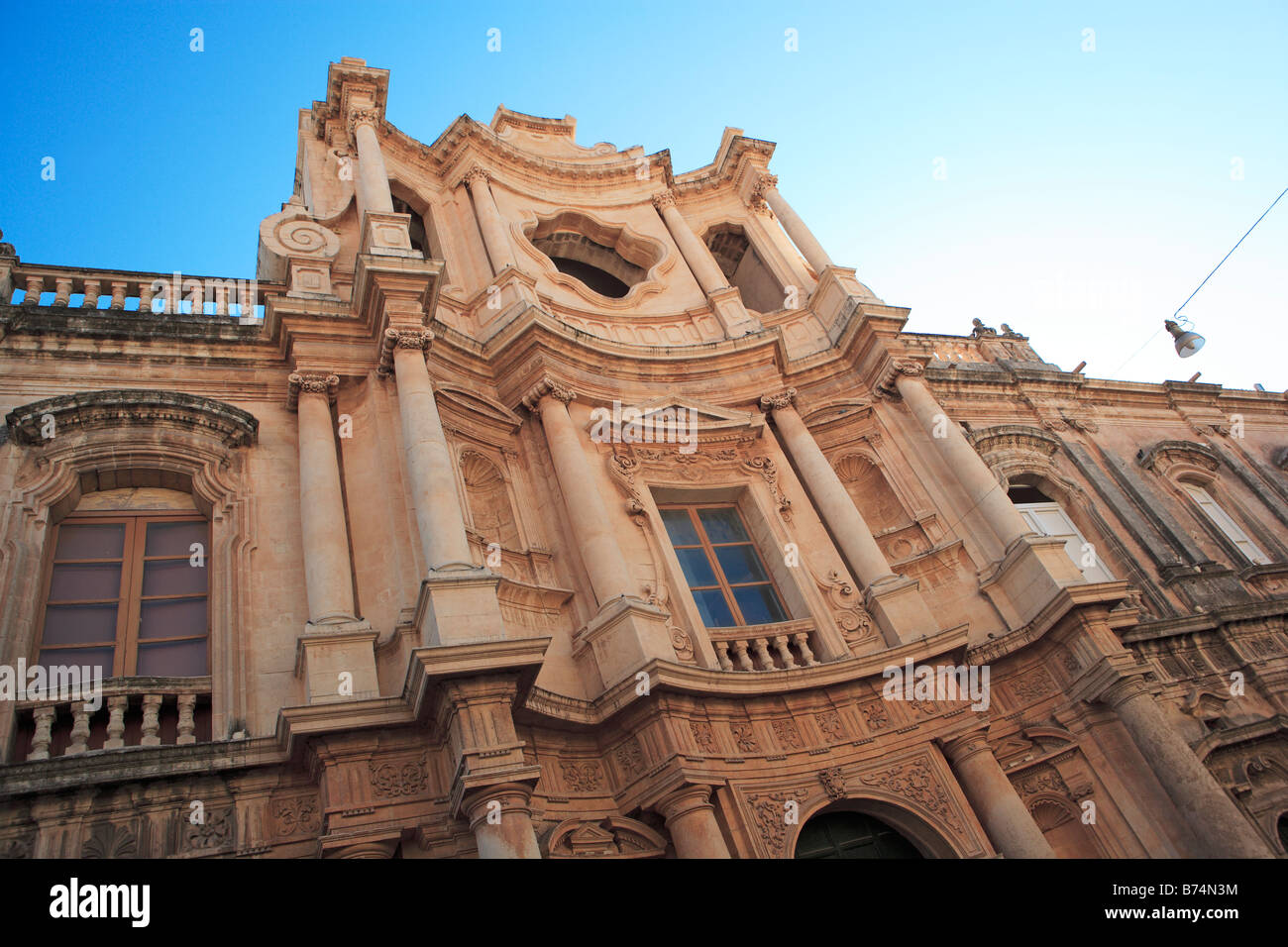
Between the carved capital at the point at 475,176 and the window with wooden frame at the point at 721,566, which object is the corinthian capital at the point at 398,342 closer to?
the window with wooden frame at the point at 721,566

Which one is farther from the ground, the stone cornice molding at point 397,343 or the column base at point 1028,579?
the stone cornice molding at point 397,343

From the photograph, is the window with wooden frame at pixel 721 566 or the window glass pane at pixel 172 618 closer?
the window glass pane at pixel 172 618

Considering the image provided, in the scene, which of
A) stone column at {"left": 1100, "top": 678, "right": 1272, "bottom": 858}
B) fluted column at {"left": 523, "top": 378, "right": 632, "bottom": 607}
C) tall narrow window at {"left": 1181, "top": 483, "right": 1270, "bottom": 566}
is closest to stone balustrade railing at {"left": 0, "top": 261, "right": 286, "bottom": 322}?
fluted column at {"left": 523, "top": 378, "right": 632, "bottom": 607}

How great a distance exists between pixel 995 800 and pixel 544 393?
22.9 feet

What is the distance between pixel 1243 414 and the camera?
1936cm

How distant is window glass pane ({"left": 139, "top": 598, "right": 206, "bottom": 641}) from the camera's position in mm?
9023

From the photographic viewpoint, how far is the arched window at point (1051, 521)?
14164 millimetres

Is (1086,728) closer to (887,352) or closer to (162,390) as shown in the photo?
(887,352)

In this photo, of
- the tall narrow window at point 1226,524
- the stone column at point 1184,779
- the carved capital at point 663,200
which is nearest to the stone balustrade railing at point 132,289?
the carved capital at point 663,200

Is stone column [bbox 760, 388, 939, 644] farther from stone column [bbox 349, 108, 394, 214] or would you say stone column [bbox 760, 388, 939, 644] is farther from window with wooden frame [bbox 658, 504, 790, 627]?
stone column [bbox 349, 108, 394, 214]

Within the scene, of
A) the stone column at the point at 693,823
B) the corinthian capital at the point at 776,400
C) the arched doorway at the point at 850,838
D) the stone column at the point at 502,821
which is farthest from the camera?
the corinthian capital at the point at 776,400

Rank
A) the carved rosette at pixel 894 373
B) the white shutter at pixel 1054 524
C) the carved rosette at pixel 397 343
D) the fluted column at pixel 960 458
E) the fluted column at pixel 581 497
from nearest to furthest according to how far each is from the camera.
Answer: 1. the fluted column at pixel 581 497
2. the carved rosette at pixel 397 343
3. the fluted column at pixel 960 458
4. the carved rosette at pixel 894 373
5. the white shutter at pixel 1054 524

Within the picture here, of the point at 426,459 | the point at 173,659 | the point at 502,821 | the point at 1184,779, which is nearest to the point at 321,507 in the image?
the point at 426,459
